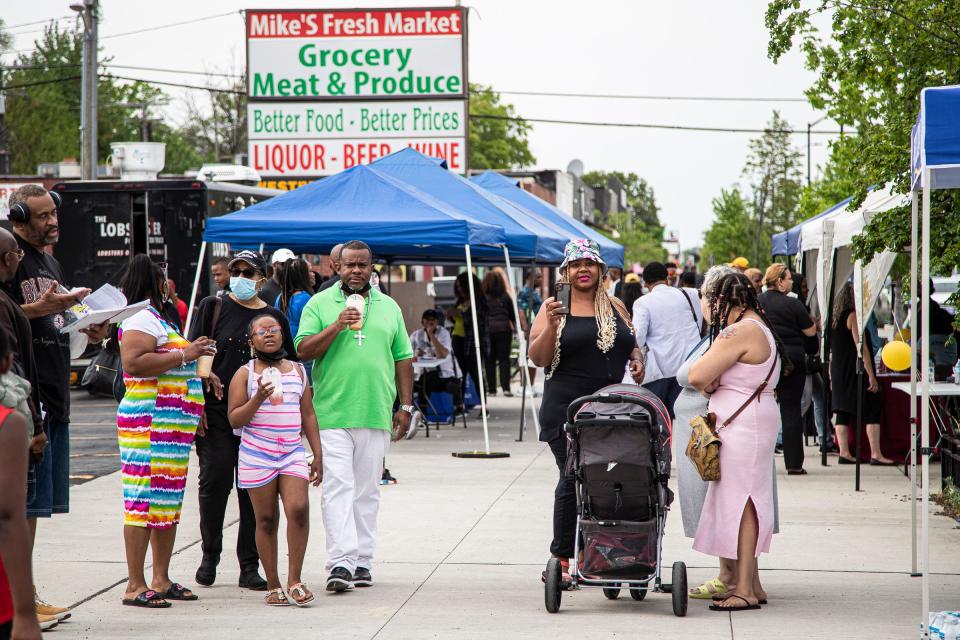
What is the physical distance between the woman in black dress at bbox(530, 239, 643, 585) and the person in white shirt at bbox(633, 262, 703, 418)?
4454 mm

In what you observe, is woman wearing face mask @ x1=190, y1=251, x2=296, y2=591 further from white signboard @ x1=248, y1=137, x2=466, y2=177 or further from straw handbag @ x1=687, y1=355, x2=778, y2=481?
white signboard @ x1=248, y1=137, x2=466, y2=177

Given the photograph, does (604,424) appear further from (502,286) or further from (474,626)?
(502,286)

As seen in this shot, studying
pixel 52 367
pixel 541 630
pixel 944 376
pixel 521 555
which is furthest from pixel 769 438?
pixel 944 376

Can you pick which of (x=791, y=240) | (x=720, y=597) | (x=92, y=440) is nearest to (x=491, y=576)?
(x=720, y=597)

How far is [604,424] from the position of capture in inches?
253

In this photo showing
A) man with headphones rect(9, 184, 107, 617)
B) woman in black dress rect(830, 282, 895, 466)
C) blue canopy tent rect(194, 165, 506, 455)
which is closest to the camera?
man with headphones rect(9, 184, 107, 617)

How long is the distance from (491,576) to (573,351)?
1580mm

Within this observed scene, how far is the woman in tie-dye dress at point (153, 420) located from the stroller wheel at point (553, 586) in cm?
199

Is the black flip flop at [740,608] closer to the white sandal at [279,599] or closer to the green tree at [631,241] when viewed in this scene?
the white sandal at [279,599]

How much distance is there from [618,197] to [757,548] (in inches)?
4914

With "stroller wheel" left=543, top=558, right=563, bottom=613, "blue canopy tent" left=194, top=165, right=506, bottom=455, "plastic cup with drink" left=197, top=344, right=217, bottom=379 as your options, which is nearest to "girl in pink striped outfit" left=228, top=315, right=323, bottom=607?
"plastic cup with drink" left=197, top=344, right=217, bottom=379

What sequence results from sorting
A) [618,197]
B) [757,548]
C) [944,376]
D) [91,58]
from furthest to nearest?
[618,197]
[91,58]
[944,376]
[757,548]

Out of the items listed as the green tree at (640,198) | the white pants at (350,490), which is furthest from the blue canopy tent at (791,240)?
the green tree at (640,198)

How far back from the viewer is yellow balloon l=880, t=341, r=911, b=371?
11.4 metres
